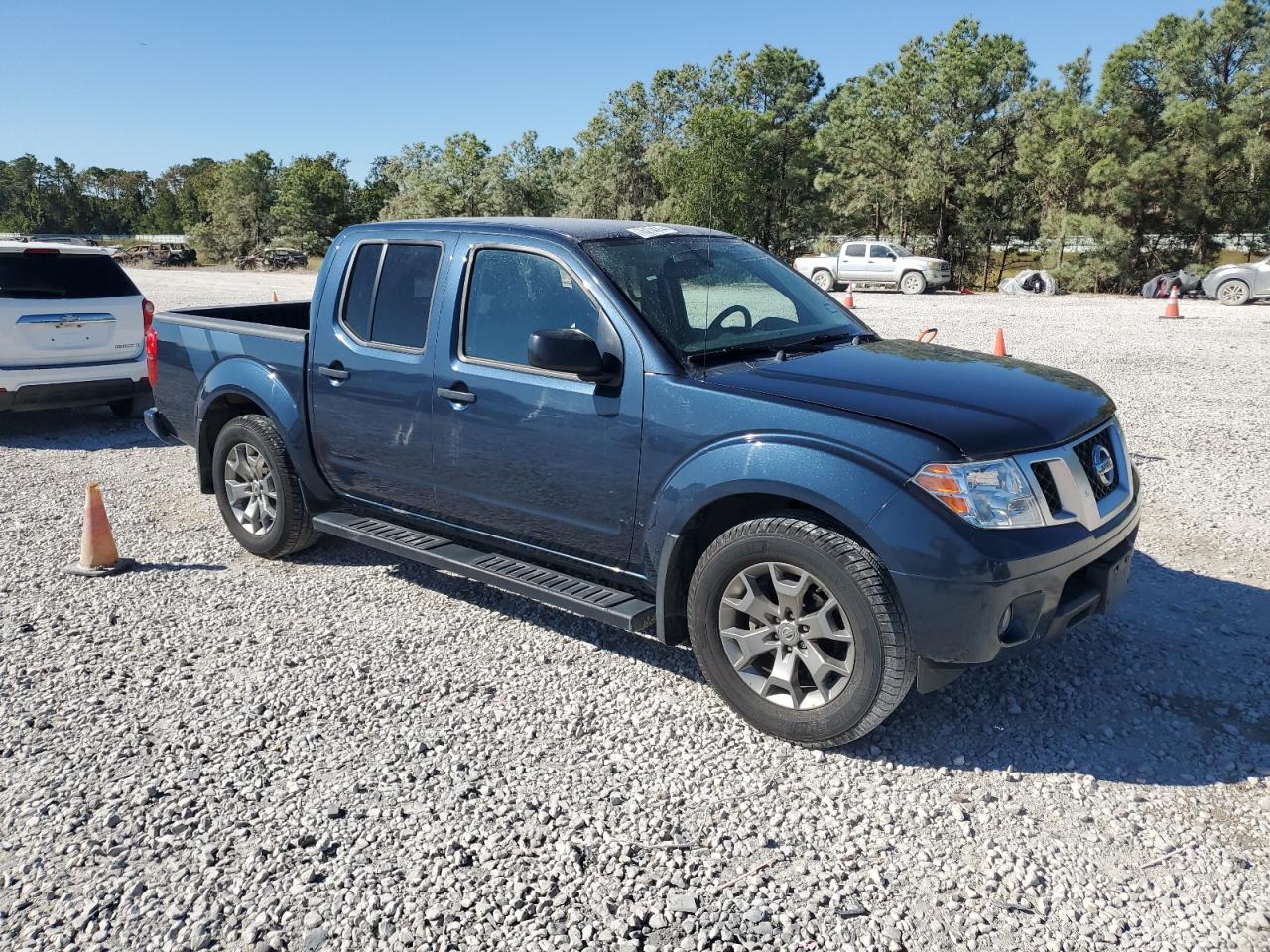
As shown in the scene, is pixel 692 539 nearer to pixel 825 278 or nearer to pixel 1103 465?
pixel 1103 465

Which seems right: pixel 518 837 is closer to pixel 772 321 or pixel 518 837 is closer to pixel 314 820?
pixel 314 820

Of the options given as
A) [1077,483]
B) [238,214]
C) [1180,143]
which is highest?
[1180,143]

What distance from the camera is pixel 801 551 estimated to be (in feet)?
11.8

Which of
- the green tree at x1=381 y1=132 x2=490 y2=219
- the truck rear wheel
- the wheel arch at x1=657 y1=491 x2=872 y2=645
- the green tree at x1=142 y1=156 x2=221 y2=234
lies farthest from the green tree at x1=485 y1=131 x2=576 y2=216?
the wheel arch at x1=657 y1=491 x2=872 y2=645

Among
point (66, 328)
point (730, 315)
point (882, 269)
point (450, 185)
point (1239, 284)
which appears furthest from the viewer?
point (450, 185)

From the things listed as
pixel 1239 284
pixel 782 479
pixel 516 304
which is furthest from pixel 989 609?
pixel 1239 284

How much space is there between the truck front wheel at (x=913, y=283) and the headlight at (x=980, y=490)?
29692 mm

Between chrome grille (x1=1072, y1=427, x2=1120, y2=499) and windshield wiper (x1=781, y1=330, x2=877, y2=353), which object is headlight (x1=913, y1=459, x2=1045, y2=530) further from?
windshield wiper (x1=781, y1=330, x2=877, y2=353)

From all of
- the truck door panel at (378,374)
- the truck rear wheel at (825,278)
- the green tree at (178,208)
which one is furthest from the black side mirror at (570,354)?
the green tree at (178,208)

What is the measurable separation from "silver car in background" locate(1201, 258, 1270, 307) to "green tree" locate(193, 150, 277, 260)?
192ft

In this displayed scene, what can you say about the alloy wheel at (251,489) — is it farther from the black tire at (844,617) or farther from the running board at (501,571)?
the black tire at (844,617)

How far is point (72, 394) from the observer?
924 centimetres

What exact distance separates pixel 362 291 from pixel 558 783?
292cm

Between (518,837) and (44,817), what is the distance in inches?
63.9
